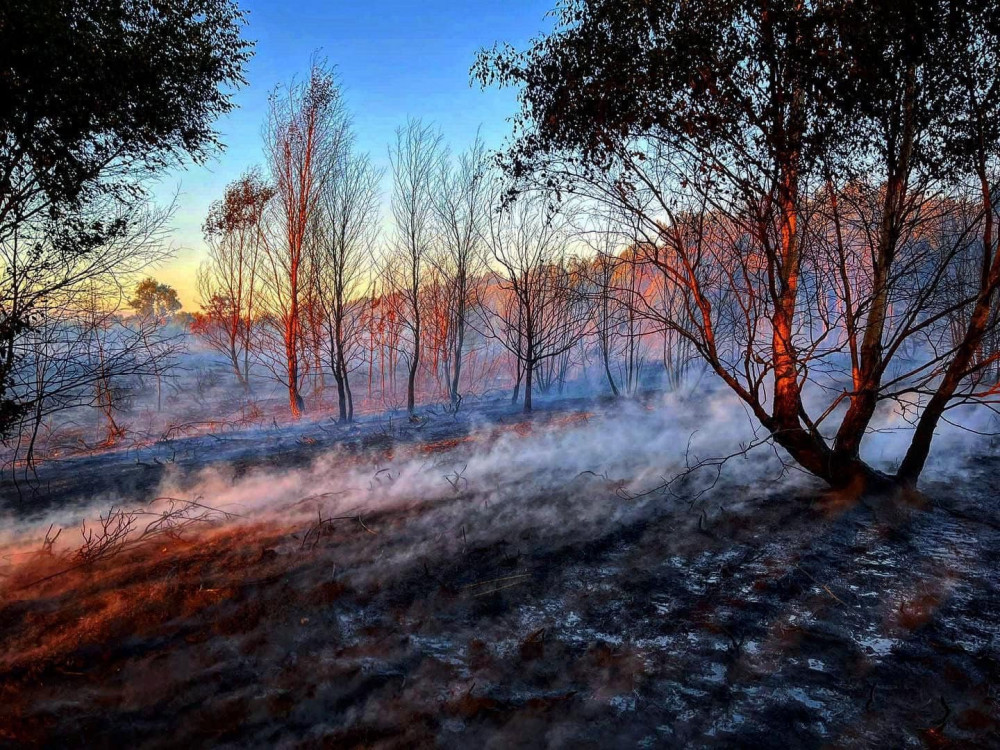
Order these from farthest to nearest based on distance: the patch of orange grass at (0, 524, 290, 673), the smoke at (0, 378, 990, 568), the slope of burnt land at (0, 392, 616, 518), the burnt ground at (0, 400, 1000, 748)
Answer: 1. the slope of burnt land at (0, 392, 616, 518)
2. the smoke at (0, 378, 990, 568)
3. the patch of orange grass at (0, 524, 290, 673)
4. the burnt ground at (0, 400, 1000, 748)

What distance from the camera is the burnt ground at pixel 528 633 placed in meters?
2.71

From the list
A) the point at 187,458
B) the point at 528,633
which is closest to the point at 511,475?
the point at 528,633

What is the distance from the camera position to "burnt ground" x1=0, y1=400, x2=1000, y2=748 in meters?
2.71

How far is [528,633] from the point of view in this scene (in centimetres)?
357

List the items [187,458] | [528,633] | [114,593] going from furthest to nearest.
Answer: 1. [187,458]
2. [114,593]
3. [528,633]

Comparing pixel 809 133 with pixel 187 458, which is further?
pixel 187 458

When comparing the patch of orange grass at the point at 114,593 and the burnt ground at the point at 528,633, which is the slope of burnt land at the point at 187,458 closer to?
the patch of orange grass at the point at 114,593

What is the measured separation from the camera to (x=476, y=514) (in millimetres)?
5785

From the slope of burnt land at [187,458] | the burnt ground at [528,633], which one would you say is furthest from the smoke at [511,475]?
the burnt ground at [528,633]

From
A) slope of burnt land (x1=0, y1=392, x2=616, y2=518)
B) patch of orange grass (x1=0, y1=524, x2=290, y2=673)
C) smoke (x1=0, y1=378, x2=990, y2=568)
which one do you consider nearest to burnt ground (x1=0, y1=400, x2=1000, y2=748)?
patch of orange grass (x1=0, y1=524, x2=290, y2=673)

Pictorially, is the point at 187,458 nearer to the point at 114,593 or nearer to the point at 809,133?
the point at 114,593

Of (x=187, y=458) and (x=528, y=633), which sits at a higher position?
(x=187, y=458)

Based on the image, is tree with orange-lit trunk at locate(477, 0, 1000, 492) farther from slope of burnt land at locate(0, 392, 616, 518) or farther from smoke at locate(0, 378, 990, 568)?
slope of burnt land at locate(0, 392, 616, 518)

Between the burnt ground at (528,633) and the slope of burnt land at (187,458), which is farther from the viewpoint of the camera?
the slope of burnt land at (187,458)
